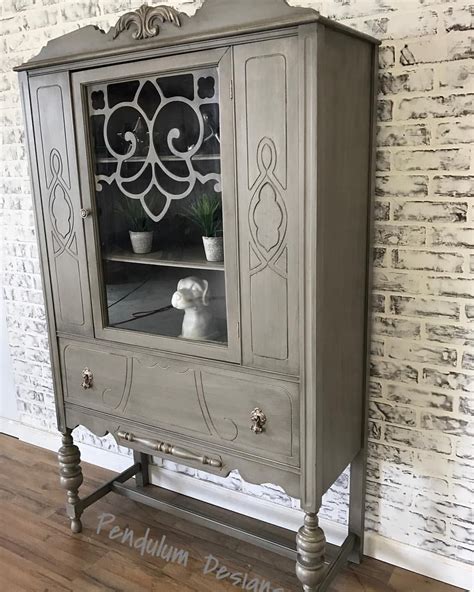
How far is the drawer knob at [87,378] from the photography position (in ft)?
6.43

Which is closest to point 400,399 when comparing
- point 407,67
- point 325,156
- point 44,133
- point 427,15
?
point 325,156

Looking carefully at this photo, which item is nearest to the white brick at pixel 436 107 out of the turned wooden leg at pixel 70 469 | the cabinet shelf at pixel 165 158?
the cabinet shelf at pixel 165 158

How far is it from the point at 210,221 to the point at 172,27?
50cm

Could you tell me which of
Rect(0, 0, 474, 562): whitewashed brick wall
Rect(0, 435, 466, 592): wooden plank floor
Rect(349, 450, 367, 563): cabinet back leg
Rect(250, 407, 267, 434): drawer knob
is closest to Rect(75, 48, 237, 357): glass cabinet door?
Rect(250, 407, 267, 434): drawer knob

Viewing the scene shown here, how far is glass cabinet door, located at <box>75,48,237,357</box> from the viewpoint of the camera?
5.08 ft

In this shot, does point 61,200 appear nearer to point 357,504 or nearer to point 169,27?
point 169,27

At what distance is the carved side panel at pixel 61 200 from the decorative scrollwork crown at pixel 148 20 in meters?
0.29

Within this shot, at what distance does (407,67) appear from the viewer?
1.62 m

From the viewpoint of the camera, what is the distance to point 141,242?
178 cm

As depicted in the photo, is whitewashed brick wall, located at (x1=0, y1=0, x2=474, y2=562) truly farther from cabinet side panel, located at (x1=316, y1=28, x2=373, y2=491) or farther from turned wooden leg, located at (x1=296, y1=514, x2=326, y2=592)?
turned wooden leg, located at (x1=296, y1=514, x2=326, y2=592)

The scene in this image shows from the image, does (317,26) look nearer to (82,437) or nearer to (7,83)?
(7,83)

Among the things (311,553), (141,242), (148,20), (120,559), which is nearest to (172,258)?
(141,242)

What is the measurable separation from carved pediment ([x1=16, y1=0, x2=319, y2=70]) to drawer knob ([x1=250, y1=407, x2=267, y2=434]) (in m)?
0.96

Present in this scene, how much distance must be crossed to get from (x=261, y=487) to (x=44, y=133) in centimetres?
145
